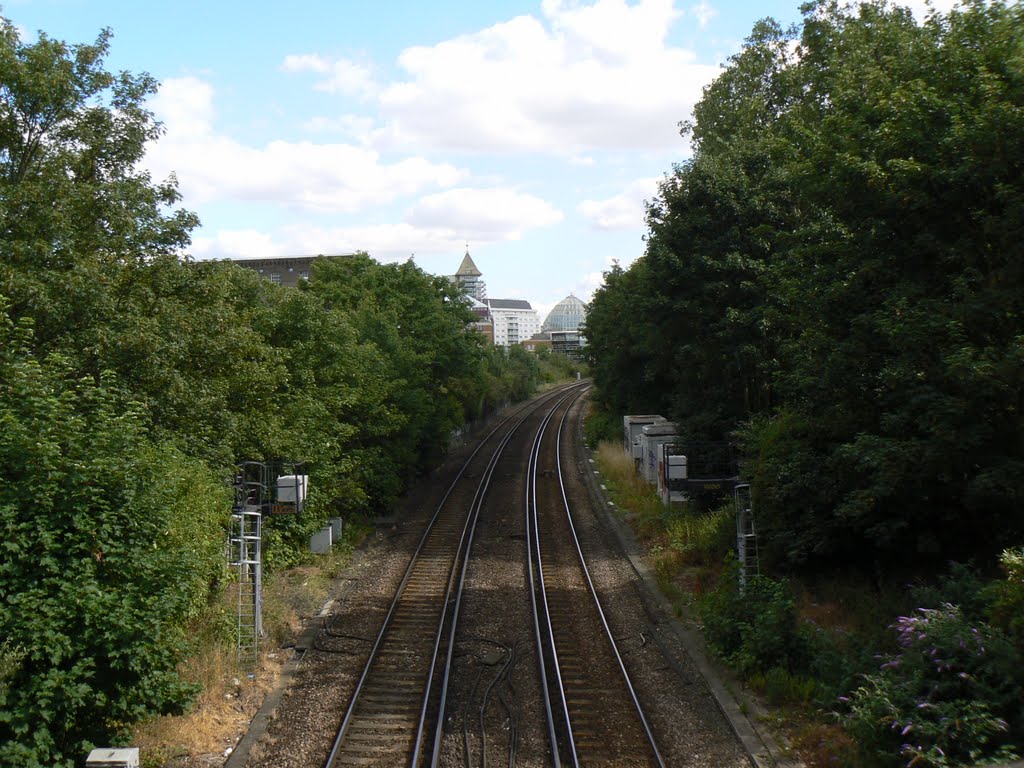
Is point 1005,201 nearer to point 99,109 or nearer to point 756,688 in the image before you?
point 756,688

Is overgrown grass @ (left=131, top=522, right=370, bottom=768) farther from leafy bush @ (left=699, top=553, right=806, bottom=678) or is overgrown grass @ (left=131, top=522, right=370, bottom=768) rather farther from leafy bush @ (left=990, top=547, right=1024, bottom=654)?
leafy bush @ (left=990, top=547, right=1024, bottom=654)

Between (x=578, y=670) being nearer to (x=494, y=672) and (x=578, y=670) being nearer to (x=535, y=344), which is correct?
(x=494, y=672)

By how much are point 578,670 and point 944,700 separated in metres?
5.34

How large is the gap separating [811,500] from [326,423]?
10134mm

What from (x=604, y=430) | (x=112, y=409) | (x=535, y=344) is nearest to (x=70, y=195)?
(x=112, y=409)

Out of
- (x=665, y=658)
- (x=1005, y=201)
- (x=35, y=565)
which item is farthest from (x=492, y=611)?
(x=1005, y=201)

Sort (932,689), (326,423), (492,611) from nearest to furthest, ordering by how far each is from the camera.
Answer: (932,689) → (492,611) → (326,423)

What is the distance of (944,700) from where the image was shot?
289 inches

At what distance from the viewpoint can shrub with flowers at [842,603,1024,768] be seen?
669cm

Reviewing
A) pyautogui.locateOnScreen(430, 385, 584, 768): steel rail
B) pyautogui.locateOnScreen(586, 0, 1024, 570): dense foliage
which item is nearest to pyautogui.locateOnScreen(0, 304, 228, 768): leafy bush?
pyautogui.locateOnScreen(430, 385, 584, 768): steel rail

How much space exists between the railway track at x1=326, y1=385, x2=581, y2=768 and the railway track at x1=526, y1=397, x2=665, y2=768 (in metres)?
1.46

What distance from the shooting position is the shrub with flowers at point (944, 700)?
22.0 feet

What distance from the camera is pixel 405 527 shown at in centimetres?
2261

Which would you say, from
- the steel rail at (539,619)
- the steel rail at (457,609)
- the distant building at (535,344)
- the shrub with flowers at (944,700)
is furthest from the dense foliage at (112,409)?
the distant building at (535,344)
